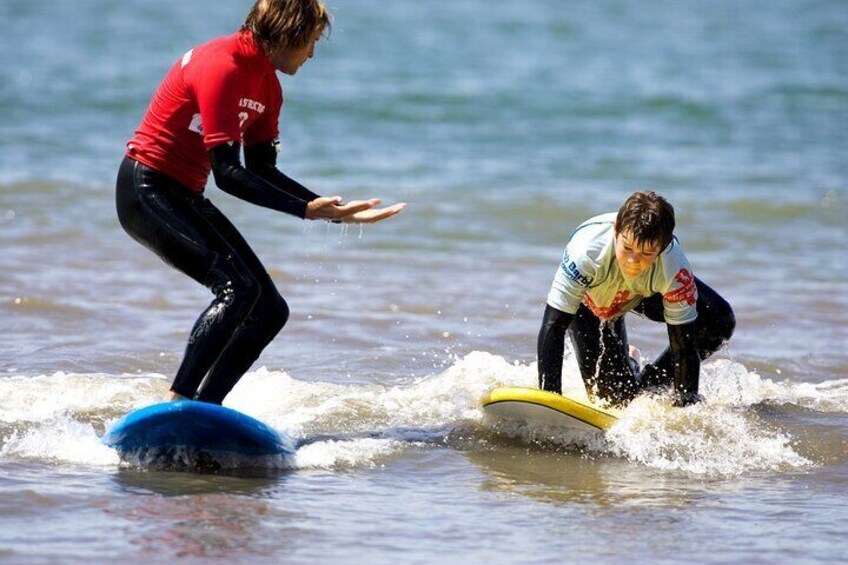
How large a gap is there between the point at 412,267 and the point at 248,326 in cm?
507

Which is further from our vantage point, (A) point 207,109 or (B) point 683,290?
(B) point 683,290

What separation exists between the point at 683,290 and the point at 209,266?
2055 millimetres

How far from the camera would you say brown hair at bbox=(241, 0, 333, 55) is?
5.17 metres

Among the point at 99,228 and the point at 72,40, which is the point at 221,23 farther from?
the point at 99,228

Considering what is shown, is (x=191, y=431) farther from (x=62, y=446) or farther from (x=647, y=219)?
(x=647, y=219)

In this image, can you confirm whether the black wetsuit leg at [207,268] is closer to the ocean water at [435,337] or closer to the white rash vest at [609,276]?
the ocean water at [435,337]

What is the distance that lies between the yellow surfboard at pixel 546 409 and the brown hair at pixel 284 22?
1787 millimetres

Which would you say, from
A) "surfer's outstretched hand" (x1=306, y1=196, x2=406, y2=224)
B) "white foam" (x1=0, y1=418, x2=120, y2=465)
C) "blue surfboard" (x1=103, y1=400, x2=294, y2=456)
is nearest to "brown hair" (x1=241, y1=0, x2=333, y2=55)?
"surfer's outstretched hand" (x1=306, y1=196, x2=406, y2=224)

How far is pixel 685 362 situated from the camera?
6.02m

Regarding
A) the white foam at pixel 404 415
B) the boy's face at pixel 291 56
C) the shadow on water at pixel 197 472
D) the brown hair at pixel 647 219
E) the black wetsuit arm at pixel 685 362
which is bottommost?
the shadow on water at pixel 197 472

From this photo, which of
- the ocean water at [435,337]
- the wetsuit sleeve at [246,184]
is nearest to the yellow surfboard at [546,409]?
the ocean water at [435,337]

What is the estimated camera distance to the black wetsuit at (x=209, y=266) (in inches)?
209

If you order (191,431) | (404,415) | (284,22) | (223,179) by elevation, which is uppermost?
(284,22)

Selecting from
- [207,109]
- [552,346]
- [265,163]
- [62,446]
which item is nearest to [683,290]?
[552,346]
